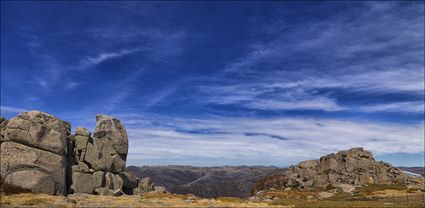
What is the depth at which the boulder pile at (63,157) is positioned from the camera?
57334 millimetres

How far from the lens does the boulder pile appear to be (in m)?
57.3

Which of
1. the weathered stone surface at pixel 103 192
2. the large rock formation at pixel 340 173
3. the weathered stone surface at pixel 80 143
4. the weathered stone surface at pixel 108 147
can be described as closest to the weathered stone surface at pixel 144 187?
the weathered stone surface at pixel 108 147

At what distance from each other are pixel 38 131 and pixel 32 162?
19.2 feet

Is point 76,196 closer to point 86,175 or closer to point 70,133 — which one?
point 86,175

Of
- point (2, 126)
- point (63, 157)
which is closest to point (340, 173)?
point (63, 157)

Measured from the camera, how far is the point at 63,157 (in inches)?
2491

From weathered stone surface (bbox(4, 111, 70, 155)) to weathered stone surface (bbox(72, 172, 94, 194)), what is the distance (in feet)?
15.9

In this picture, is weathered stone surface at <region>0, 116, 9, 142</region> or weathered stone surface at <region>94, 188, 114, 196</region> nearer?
weathered stone surface at <region>0, 116, 9, 142</region>

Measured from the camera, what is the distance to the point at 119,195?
6725 cm

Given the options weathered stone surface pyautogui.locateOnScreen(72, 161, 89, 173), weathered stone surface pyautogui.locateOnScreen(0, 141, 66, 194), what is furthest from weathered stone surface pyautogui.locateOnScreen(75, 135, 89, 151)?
weathered stone surface pyautogui.locateOnScreen(0, 141, 66, 194)

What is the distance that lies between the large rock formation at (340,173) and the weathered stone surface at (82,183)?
3714 inches

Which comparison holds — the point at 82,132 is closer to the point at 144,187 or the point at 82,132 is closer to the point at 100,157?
the point at 100,157

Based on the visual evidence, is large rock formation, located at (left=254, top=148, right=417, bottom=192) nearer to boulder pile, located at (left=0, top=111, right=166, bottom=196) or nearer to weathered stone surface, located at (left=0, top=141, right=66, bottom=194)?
boulder pile, located at (left=0, top=111, right=166, bottom=196)

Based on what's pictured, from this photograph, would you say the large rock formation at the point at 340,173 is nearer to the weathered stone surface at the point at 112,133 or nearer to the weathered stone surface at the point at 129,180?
the weathered stone surface at the point at 129,180
